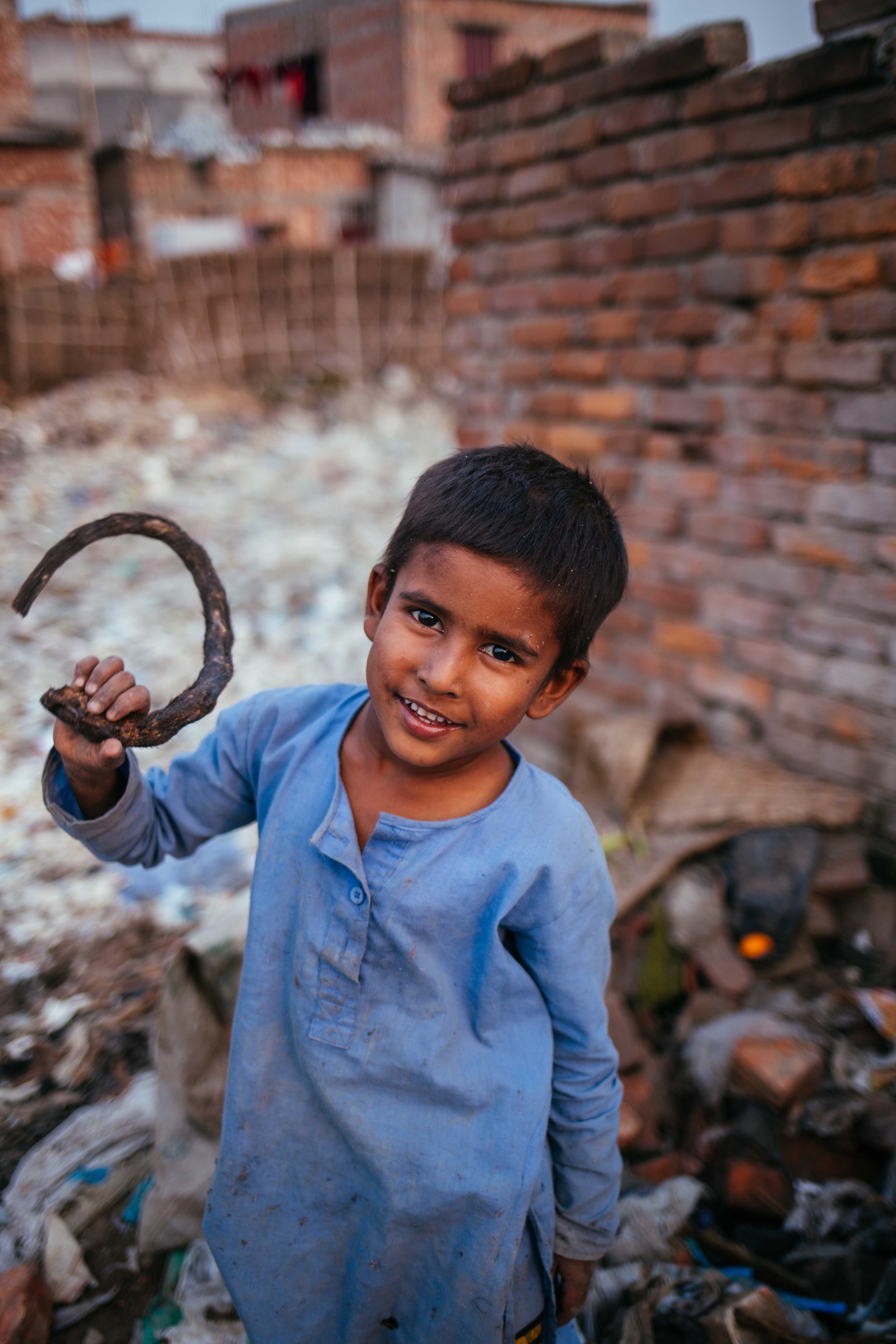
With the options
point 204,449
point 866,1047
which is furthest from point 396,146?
point 866,1047

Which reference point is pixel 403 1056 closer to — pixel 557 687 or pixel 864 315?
pixel 557 687

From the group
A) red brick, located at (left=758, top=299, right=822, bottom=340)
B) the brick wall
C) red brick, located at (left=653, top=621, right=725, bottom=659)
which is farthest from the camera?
red brick, located at (left=653, top=621, right=725, bottom=659)

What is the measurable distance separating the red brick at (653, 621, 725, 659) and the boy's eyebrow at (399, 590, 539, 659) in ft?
5.99

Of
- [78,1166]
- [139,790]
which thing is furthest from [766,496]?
[78,1166]

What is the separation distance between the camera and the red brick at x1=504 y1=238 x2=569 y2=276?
2781 mm

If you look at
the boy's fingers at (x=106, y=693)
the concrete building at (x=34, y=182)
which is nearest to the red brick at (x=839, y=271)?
the boy's fingers at (x=106, y=693)

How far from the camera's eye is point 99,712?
105 centimetres

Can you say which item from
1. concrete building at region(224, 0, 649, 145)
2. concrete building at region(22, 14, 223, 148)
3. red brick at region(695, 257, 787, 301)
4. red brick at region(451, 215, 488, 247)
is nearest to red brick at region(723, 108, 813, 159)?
red brick at region(695, 257, 787, 301)

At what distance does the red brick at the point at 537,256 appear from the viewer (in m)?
2.78

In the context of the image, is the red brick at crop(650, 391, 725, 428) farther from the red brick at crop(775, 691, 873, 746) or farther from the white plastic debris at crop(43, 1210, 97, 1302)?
the white plastic debris at crop(43, 1210, 97, 1302)

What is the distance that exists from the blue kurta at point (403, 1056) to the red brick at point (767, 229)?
6.06 feet

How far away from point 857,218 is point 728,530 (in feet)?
2.92

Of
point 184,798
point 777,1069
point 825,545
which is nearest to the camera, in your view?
point 184,798

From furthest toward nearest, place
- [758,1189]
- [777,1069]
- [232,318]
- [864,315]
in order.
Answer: [232,318] < [864,315] < [777,1069] < [758,1189]
